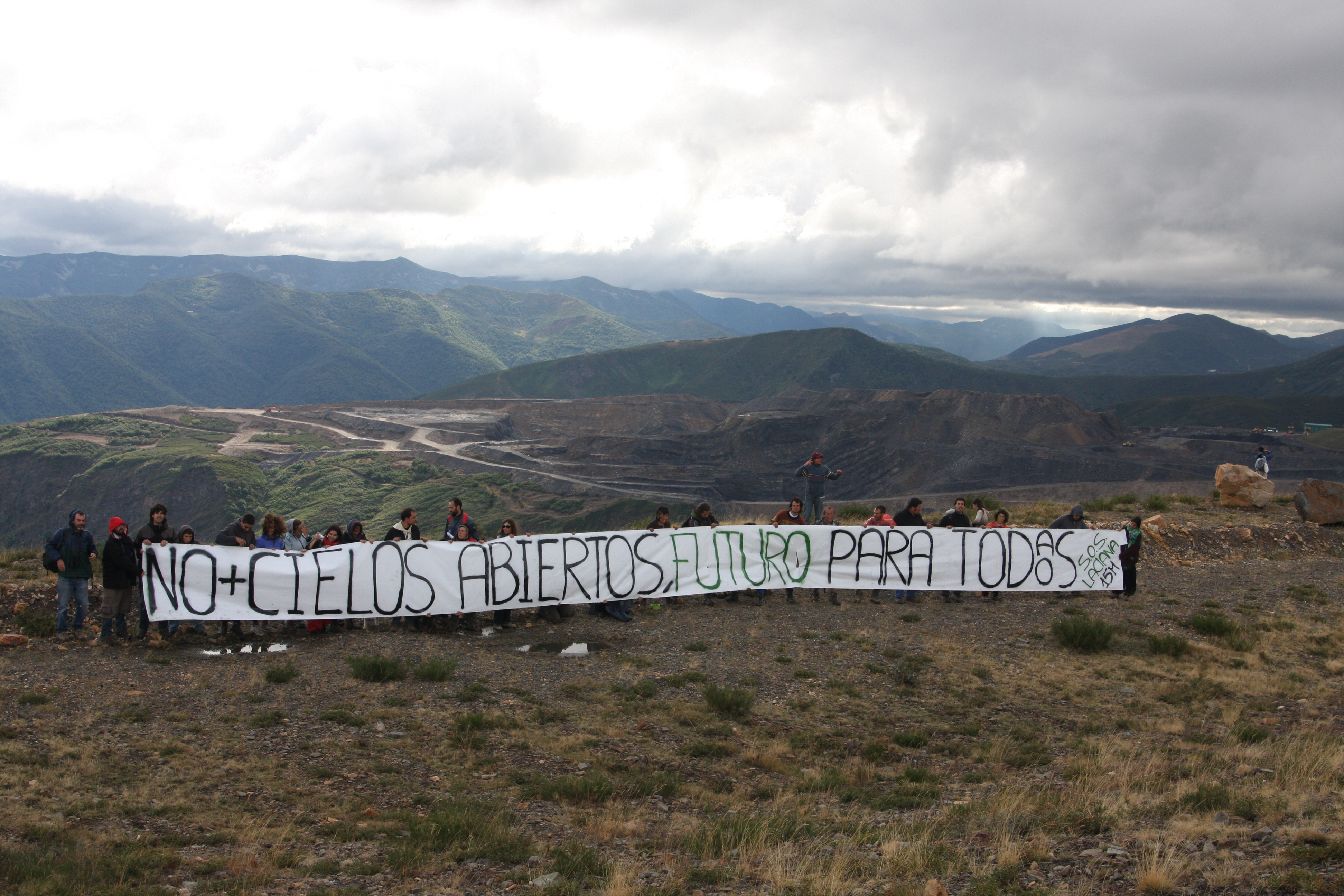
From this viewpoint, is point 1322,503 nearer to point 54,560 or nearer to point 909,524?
point 909,524

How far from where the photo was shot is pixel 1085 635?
13.2m

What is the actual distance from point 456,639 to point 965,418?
8214 cm

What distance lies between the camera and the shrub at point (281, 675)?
407 inches

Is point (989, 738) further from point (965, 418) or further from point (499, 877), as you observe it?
point (965, 418)

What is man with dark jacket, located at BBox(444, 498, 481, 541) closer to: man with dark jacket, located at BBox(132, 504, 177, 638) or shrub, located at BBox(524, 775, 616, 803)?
man with dark jacket, located at BBox(132, 504, 177, 638)

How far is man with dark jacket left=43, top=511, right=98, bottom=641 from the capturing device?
37.4 feet

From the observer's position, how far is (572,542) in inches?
552

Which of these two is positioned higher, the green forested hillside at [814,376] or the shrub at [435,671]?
the green forested hillside at [814,376]

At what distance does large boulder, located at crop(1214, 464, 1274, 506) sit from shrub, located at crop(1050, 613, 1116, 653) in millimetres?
15337

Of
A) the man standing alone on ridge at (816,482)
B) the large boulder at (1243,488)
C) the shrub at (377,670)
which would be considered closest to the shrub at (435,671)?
the shrub at (377,670)


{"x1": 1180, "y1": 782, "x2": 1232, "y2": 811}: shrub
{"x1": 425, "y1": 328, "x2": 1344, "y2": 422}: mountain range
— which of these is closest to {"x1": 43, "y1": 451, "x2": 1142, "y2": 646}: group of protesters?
{"x1": 1180, "y1": 782, "x2": 1232, "y2": 811}: shrub

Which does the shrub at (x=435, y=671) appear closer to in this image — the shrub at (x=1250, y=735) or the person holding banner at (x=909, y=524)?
the person holding banner at (x=909, y=524)

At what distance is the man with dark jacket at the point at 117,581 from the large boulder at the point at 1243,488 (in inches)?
1123

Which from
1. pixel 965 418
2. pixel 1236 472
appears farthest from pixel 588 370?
pixel 1236 472
